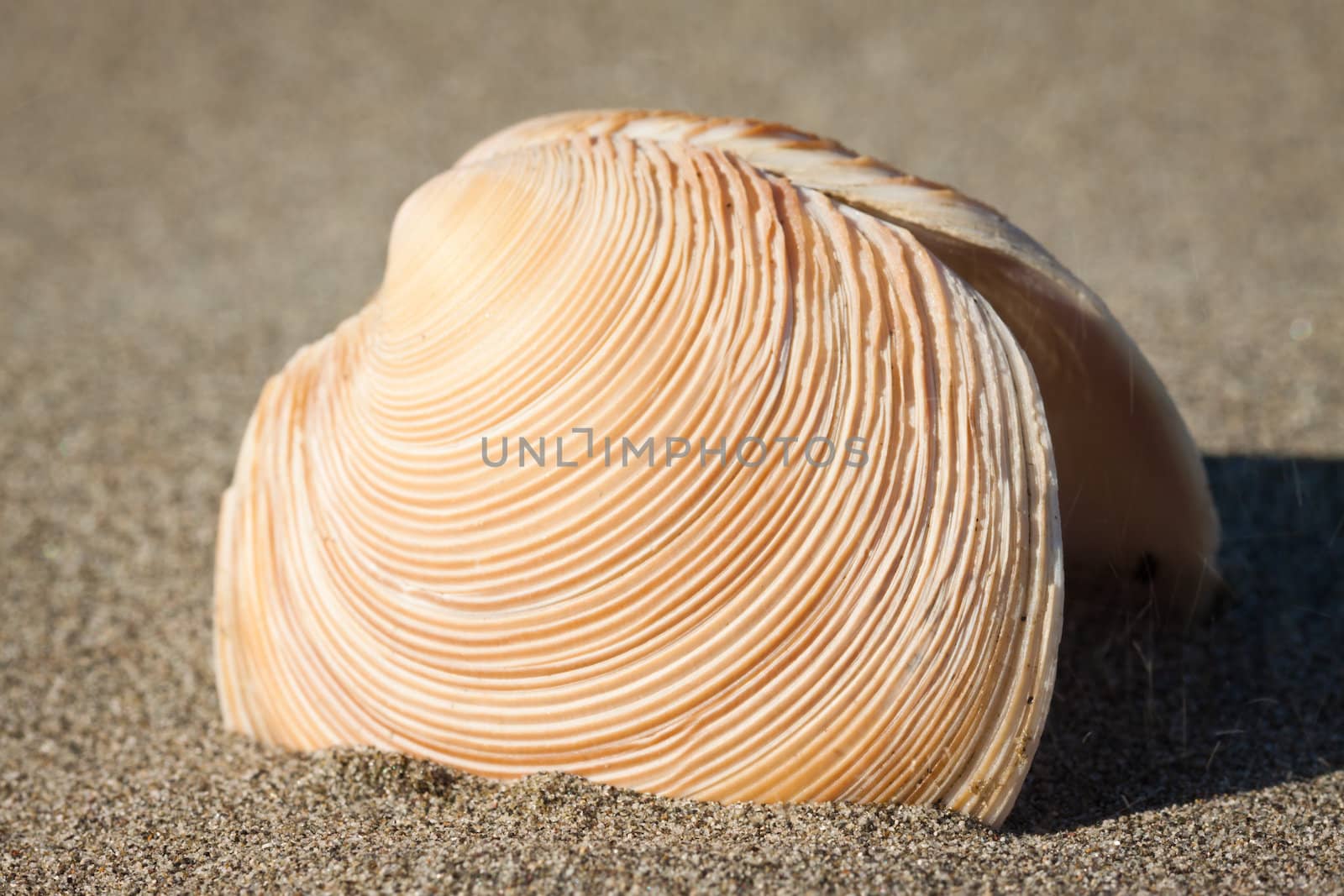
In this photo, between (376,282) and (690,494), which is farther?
(376,282)

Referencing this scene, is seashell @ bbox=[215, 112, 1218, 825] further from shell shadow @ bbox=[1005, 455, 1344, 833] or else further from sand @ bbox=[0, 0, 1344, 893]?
shell shadow @ bbox=[1005, 455, 1344, 833]

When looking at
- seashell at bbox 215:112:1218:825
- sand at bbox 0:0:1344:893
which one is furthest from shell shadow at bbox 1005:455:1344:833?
seashell at bbox 215:112:1218:825

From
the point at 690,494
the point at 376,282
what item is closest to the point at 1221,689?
the point at 690,494

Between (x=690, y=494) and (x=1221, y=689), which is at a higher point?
(x=690, y=494)

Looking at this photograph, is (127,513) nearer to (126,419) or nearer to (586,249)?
(126,419)

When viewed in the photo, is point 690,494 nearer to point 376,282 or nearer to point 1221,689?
point 1221,689

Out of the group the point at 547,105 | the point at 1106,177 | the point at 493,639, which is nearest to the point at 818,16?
the point at 547,105

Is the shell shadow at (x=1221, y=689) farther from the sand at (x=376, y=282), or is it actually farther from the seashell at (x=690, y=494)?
the seashell at (x=690, y=494)
